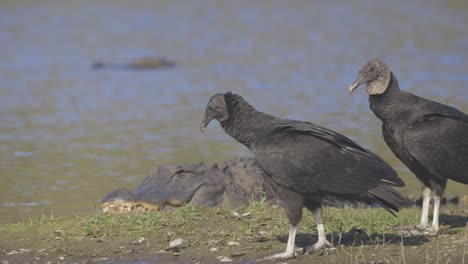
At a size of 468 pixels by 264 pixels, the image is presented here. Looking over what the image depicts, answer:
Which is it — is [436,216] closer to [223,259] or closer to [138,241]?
[223,259]

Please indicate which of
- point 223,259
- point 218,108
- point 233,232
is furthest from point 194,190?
point 218,108

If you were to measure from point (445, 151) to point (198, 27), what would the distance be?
19.4 metres

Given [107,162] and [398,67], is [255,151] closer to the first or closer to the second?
[107,162]

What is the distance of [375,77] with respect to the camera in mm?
6395

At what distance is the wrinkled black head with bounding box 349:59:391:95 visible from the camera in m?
6.39

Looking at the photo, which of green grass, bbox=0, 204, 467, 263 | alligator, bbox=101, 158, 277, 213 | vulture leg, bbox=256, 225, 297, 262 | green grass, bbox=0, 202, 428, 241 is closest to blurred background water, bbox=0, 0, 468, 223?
alligator, bbox=101, 158, 277, 213

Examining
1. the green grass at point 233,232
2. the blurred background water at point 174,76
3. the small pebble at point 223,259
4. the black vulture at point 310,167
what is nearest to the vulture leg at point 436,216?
the green grass at point 233,232

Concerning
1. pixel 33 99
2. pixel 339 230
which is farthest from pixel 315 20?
pixel 339 230

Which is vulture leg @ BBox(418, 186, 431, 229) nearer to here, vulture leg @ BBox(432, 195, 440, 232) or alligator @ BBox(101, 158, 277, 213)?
vulture leg @ BBox(432, 195, 440, 232)

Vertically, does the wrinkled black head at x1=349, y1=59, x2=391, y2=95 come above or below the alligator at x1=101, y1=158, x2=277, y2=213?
above

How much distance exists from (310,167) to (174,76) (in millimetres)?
12143

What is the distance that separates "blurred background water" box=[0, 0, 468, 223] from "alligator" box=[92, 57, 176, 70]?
0.97ft

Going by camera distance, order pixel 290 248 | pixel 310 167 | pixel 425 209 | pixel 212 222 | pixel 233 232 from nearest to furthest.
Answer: pixel 310 167
pixel 290 248
pixel 425 209
pixel 233 232
pixel 212 222

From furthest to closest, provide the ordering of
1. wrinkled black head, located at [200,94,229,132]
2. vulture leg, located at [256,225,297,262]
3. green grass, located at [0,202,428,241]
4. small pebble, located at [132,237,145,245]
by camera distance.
Result: 1. green grass, located at [0,202,428,241]
2. small pebble, located at [132,237,145,245]
3. wrinkled black head, located at [200,94,229,132]
4. vulture leg, located at [256,225,297,262]
